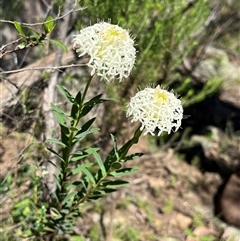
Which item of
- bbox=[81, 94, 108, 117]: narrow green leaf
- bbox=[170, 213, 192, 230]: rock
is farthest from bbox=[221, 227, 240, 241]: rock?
bbox=[81, 94, 108, 117]: narrow green leaf

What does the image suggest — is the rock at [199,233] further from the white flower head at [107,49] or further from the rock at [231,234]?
the white flower head at [107,49]

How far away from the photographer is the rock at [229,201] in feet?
12.9

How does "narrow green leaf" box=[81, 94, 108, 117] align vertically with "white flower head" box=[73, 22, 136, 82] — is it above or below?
below

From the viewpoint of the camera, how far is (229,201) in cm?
402

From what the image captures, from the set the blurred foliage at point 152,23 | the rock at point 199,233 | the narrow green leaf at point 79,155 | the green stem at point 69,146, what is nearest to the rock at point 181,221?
the rock at point 199,233

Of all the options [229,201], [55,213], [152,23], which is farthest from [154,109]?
[229,201]

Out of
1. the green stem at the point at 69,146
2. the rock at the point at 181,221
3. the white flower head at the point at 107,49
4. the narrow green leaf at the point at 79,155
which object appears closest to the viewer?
the white flower head at the point at 107,49

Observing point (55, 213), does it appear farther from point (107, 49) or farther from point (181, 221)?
point (181, 221)

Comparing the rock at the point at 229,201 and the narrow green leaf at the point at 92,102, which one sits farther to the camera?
the rock at the point at 229,201

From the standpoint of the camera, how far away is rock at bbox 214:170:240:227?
3932 mm

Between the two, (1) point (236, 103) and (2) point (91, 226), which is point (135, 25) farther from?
(1) point (236, 103)

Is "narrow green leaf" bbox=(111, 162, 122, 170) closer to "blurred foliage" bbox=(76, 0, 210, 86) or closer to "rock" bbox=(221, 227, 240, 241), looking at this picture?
"blurred foliage" bbox=(76, 0, 210, 86)

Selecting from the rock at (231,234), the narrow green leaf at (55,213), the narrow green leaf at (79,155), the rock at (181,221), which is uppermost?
the narrow green leaf at (79,155)

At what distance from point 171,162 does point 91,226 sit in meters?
1.47
